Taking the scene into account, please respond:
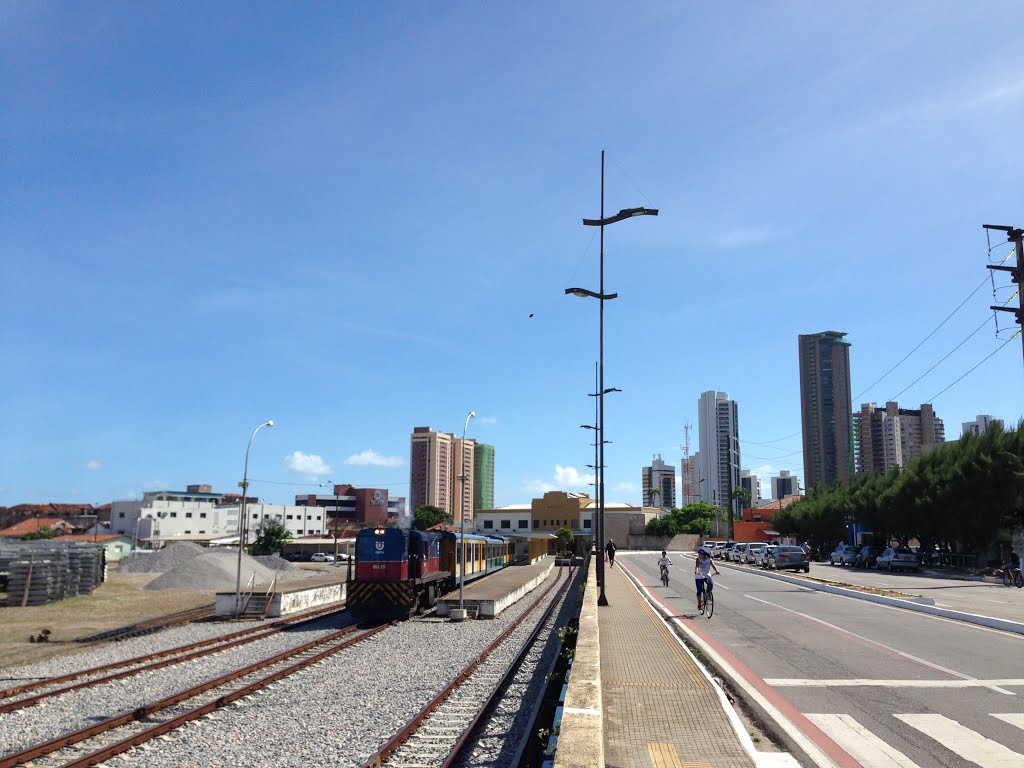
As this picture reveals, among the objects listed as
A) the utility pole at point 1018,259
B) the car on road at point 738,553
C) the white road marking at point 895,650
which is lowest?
the car on road at point 738,553

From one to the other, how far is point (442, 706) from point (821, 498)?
73164mm

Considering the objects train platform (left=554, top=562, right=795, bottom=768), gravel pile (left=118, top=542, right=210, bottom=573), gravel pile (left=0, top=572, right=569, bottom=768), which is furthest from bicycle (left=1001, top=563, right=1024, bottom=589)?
gravel pile (left=118, top=542, right=210, bottom=573)

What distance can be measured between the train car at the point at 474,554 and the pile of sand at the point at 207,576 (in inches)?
462

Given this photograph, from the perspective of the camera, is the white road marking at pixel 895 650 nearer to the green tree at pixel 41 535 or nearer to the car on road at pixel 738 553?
the car on road at pixel 738 553

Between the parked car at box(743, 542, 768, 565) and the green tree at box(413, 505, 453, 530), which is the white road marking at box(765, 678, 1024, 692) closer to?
the parked car at box(743, 542, 768, 565)

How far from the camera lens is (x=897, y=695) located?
9664 mm

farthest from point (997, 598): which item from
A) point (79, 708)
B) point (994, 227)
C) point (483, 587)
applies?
point (79, 708)

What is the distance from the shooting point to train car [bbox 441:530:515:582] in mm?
31891

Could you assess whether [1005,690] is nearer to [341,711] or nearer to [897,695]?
→ [897,695]

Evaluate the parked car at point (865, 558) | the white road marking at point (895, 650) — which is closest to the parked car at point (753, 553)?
the parked car at point (865, 558)

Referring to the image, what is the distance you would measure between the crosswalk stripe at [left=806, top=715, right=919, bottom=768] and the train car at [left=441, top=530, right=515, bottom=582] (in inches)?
736

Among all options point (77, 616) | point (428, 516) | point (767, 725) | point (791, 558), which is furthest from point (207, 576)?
point (428, 516)

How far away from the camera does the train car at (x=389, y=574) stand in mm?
23984

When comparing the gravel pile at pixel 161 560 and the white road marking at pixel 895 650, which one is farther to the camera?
the gravel pile at pixel 161 560
